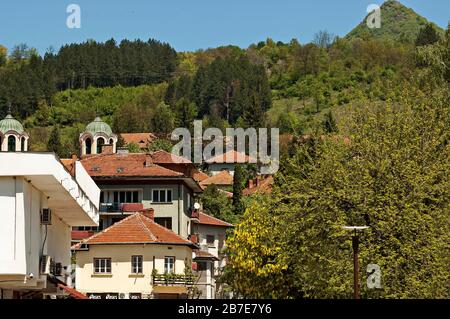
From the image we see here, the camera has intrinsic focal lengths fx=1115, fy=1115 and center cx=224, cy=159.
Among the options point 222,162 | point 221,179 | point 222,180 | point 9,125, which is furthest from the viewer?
point 222,162

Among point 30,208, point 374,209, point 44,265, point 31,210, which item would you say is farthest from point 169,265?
point 30,208

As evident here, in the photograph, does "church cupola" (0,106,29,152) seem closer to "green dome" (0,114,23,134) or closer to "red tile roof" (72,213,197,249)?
"green dome" (0,114,23,134)

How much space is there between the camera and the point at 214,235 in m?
95.2

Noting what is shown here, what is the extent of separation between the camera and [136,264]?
2608 inches

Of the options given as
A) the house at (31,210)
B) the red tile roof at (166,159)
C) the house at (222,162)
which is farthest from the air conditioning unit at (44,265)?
the house at (222,162)

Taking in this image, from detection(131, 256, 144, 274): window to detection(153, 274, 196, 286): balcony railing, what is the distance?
1227 millimetres

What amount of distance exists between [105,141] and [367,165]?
84.4 metres

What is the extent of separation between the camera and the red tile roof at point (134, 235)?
65.6 m

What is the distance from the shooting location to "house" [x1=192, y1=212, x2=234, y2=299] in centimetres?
8131

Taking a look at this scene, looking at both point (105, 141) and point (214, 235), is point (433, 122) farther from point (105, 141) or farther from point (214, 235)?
point (105, 141)

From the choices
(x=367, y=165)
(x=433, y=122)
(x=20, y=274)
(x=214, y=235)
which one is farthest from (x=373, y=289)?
(x=214, y=235)

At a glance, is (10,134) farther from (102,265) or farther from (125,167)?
(102,265)

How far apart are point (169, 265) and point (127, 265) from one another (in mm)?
2756

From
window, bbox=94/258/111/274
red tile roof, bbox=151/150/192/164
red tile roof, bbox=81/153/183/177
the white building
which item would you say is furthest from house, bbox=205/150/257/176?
the white building
